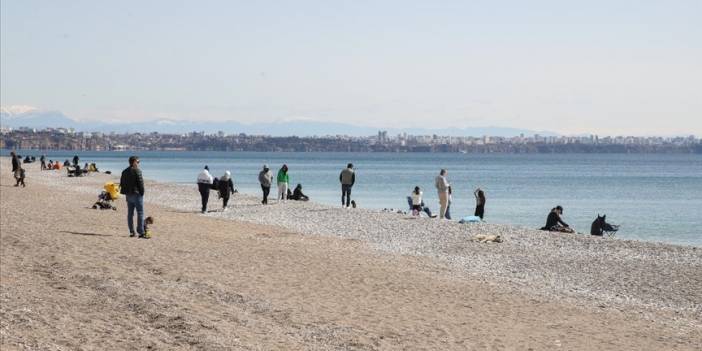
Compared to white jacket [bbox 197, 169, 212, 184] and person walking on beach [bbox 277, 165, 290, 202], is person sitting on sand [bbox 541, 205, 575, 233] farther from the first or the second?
person walking on beach [bbox 277, 165, 290, 202]

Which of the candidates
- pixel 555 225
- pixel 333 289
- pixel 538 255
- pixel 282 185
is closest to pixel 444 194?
pixel 555 225

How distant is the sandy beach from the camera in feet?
36.1

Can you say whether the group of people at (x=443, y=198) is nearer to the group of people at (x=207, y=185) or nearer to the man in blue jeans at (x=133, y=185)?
the group of people at (x=207, y=185)

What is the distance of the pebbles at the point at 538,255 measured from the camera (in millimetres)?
15305

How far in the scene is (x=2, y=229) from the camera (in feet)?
68.5

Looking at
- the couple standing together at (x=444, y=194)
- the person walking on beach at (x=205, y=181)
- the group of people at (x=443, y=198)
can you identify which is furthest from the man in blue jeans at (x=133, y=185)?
the couple standing together at (x=444, y=194)

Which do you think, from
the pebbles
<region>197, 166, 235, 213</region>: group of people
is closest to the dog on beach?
the pebbles

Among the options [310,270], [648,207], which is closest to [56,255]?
[310,270]

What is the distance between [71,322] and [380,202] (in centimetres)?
4187

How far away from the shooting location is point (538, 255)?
20.0 meters

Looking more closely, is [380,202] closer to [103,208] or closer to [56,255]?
[103,208]

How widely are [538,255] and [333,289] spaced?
7.06 m

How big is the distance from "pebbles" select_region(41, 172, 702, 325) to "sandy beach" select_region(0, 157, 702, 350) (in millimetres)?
55

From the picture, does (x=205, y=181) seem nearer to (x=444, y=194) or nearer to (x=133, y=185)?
(x=444, y=194)
